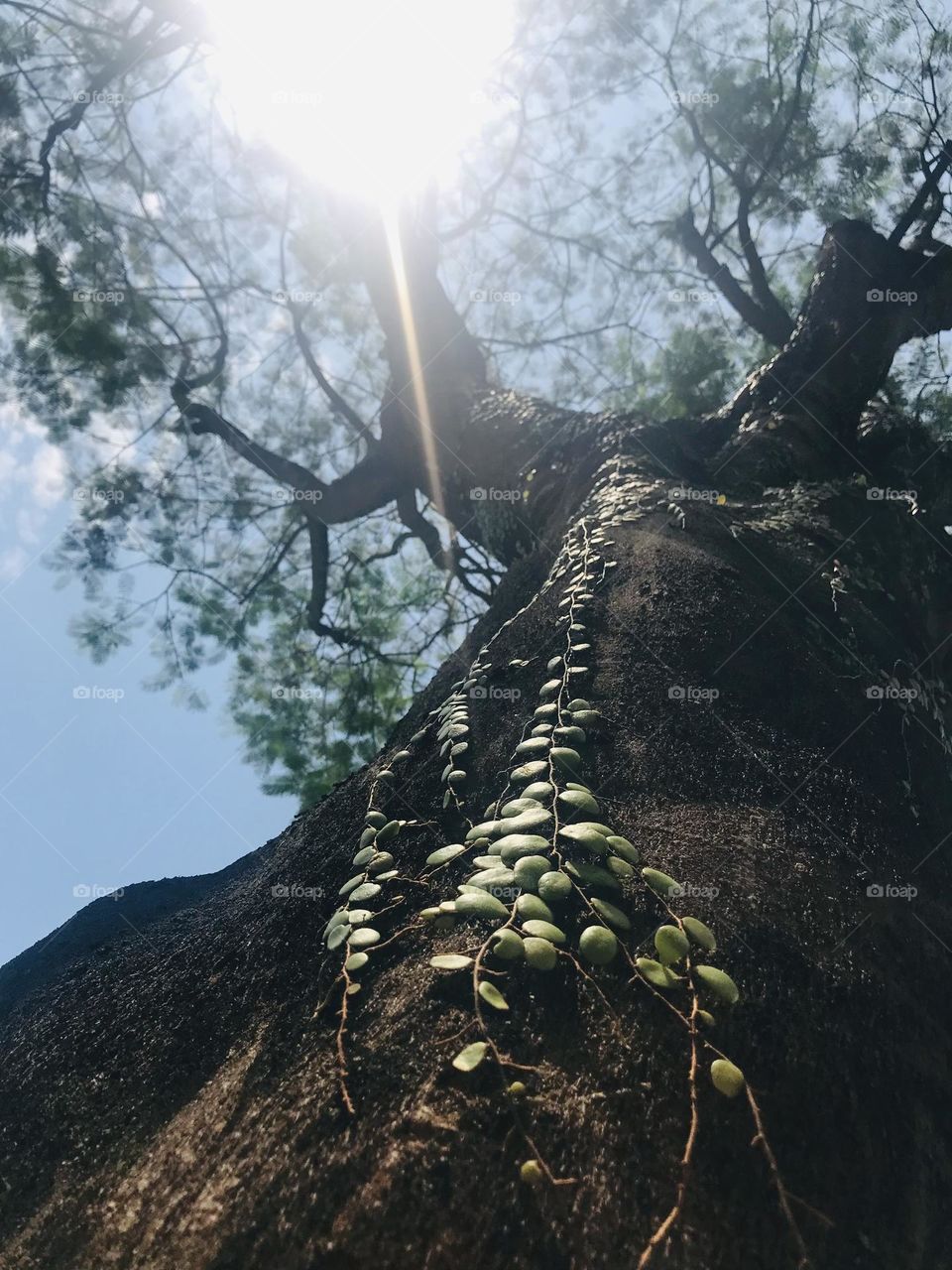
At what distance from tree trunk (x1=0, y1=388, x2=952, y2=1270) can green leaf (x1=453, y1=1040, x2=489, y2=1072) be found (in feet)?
0.03

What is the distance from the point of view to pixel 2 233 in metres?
4.09

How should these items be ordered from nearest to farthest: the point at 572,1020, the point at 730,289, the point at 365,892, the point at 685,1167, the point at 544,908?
the point at 685,1167 → the point at 572,1020 → the point at 544,908 → the point at 365,892 → the point at 730,289

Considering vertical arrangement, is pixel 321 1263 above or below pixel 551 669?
below

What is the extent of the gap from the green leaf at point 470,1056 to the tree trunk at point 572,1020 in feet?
0.03

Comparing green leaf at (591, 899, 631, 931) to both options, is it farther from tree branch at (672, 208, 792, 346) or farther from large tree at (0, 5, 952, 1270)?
tree branch at (672, 208, 792, 346)

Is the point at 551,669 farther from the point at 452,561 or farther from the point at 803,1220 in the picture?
the point at 452,561

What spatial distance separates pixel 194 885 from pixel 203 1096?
101 cm

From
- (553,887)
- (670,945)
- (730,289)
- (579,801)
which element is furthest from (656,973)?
(730,289)

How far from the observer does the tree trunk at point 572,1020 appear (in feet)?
2.10

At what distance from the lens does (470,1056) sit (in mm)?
714

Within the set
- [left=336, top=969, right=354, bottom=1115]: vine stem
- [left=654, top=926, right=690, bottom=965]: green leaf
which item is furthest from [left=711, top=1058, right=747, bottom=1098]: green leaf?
[left=336, top=969, right=354, bottom=1115]: vine stem

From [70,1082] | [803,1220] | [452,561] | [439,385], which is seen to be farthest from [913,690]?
[452,561]

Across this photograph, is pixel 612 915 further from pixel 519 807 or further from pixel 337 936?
pixel 337 936

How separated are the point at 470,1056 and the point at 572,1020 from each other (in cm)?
11
